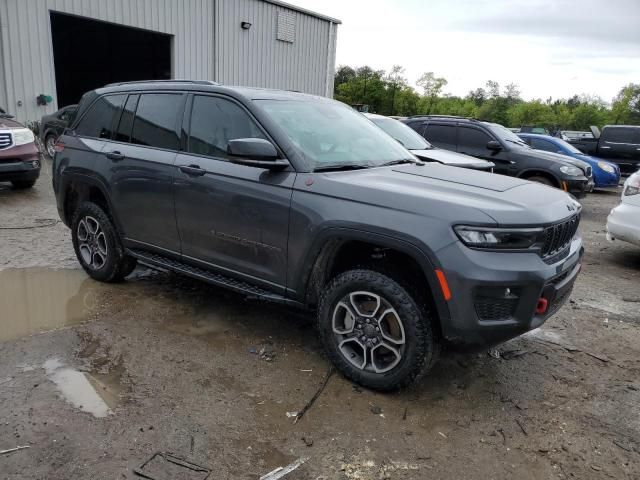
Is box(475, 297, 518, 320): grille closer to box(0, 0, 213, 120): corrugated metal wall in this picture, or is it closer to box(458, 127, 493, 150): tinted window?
box(458, 127, 493, 150): tinted window

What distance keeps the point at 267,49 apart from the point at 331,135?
1661cm

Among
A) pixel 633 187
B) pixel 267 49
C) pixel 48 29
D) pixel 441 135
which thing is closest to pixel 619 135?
pixel 441 135

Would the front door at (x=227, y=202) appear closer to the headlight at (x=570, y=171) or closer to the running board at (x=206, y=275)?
the running board at (x=206, y=275)

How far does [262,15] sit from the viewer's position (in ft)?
61.7

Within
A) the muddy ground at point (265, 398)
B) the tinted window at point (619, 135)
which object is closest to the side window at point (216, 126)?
the muddy ground at point (265, 398)

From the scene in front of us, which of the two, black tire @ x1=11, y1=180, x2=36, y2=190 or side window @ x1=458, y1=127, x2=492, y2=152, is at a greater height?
side window @ x1=458, y1=127, x2=492, y2=152

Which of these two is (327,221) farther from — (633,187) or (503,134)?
(503,134)

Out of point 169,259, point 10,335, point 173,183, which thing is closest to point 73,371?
point 10,335

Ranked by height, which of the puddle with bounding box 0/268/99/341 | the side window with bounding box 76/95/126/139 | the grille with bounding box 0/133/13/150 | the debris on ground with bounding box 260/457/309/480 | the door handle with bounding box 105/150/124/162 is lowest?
the puddle with bounding box 0/268/99/341

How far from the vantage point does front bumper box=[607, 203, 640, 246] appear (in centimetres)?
609

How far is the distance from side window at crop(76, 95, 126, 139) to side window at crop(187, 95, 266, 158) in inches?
43.8

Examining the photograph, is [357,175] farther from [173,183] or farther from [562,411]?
[562,411]

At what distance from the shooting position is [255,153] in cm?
343

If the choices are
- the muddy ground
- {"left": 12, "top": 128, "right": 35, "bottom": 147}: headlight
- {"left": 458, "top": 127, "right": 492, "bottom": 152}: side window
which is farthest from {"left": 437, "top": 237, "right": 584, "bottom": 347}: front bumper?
{"left": 12, "top": 128, "right": 35, "bottom": 147}: headlight
